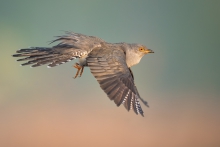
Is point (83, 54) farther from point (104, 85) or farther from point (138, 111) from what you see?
point (138, 111)

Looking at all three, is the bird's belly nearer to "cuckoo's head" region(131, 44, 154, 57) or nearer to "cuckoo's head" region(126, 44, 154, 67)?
"cuckoo's head" region(126, 44, 154, 67)

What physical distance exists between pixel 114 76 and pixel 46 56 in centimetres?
64

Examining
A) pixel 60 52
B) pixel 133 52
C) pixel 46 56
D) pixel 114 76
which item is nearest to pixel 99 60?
pixel 114 76

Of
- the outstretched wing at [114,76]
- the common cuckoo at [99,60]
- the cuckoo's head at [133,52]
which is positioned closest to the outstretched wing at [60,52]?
the common cuckoo at [99,60]

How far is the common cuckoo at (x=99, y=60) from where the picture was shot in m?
3.12

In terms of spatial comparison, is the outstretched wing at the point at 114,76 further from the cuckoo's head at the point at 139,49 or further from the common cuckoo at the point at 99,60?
the cuckoo's head at the point at 139,49

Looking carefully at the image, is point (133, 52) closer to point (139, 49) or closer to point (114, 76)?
point (139, 49)

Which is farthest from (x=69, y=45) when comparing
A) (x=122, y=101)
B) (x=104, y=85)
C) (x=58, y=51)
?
(x=122, y=101)

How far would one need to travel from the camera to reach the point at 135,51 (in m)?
4.02

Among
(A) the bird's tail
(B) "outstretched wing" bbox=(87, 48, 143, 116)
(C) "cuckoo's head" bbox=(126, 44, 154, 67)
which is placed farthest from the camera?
(C) "cuckoo's head" bbox=(126, 44, 154, 67)

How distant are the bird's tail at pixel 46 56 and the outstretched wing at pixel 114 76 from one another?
193mm

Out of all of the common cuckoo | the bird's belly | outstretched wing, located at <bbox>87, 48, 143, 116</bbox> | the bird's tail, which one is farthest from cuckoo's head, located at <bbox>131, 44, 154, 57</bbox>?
the bird's tail

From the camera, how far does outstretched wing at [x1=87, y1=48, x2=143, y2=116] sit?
305cm

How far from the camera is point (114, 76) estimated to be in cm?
330
